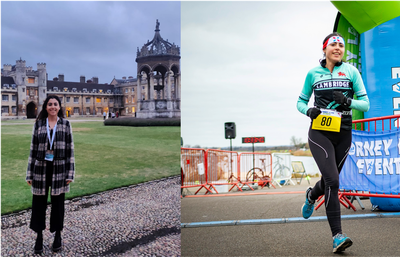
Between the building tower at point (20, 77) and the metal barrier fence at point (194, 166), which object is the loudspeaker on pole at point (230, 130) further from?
the building tower at point (20, 77)

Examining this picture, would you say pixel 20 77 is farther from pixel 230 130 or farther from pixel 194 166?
pixel 230 130

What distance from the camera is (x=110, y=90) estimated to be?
4.23 m

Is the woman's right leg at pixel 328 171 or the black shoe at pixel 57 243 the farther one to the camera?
the black shoe at pixel 57 243

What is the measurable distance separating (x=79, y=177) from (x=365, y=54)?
430cm

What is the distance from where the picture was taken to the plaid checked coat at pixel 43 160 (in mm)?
3289

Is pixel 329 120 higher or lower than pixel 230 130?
higher

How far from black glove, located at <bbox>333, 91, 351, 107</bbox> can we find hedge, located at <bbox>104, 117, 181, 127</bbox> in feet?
7.85

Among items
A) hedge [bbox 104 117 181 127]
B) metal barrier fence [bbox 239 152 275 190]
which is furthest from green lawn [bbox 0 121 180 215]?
metal barrier fence [bbox 239 152 275 190]

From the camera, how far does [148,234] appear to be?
378 cm

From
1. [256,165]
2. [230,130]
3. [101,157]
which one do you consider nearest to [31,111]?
[101,157]

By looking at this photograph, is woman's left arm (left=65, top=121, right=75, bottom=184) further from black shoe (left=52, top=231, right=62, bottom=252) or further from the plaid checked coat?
black shoe (left=52, top=231, right=62, bottom=252)

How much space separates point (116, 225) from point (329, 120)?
251cm

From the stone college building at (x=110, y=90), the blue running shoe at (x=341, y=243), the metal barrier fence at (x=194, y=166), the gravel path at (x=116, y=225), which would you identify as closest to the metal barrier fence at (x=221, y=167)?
the metal barrier fence at (x=194, y=166)

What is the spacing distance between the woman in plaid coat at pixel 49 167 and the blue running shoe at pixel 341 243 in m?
2.56
